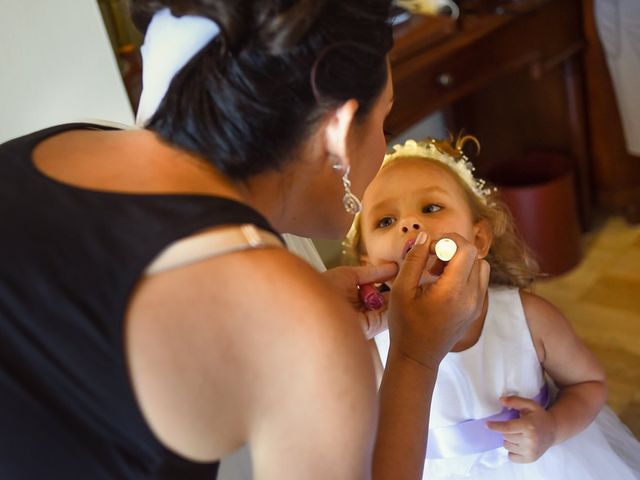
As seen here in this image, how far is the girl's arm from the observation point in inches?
41.1

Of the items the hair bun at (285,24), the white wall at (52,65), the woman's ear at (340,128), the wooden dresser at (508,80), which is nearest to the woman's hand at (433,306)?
the woman's ear at (340,128)

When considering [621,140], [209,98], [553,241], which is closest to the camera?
[209,98]

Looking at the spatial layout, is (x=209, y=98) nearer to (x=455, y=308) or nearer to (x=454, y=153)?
(x=455, y=308)

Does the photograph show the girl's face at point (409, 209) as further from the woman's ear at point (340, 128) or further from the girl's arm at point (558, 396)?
the woman's ear at point (340, 128)

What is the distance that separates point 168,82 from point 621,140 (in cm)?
187

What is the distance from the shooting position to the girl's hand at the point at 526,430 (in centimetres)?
103

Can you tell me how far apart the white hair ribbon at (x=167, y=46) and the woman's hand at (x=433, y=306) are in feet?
1.12

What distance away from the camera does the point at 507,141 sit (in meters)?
2.39

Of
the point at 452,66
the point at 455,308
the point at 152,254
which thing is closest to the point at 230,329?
the point at 152,254

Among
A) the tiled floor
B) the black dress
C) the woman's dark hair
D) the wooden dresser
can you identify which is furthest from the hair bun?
the tiled floor

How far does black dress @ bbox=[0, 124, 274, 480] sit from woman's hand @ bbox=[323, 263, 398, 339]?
1.24 ft

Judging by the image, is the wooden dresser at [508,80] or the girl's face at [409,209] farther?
the wooden dresser at [508,80]

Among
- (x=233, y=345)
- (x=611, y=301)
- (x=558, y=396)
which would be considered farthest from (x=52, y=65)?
(x=611, y=301)

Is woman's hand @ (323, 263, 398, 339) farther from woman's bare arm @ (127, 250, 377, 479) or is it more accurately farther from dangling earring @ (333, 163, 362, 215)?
woman's bare arm @ (127, 250, 377, 479)
